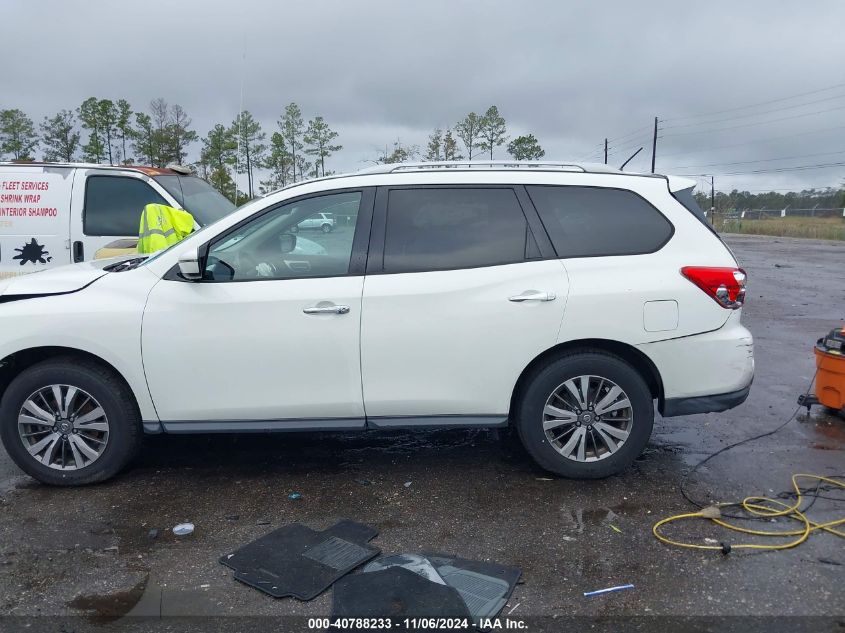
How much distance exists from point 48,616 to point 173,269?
207 centimetres

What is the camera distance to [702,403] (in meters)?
4.53

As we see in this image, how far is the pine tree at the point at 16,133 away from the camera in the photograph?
29.7 m

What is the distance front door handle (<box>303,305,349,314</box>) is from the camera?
4320mm

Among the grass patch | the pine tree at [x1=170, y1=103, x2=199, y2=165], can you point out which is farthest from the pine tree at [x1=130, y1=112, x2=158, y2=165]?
the grass patch

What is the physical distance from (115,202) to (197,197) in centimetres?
92

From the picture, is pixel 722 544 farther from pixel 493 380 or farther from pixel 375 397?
pixel 375 397

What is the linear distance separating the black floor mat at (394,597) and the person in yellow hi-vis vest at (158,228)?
405 centimetres

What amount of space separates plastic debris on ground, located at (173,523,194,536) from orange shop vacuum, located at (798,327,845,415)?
485 centimetres

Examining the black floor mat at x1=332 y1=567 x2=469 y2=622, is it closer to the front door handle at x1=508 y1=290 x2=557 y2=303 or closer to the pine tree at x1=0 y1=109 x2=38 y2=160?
the front door handle at x1=508 y1=290 x2=557 y2=303

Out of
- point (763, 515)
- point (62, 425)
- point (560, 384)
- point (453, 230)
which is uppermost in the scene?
point (453, 230)

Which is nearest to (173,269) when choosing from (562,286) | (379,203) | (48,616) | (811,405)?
(379,203)

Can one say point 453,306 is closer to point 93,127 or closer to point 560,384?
point 560,384

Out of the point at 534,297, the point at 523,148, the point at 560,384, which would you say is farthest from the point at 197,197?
the point at 523,148

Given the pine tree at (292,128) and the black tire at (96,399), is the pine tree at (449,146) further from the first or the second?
the black tire at (96,399)
